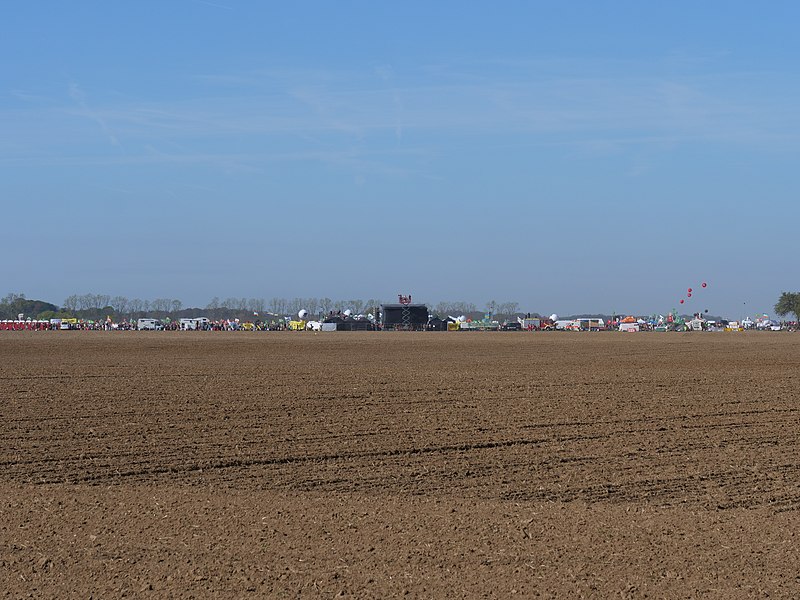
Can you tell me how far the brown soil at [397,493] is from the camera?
8.80 meters

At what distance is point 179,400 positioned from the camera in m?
22.7

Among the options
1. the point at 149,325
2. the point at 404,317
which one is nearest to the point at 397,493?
the point at 404,317

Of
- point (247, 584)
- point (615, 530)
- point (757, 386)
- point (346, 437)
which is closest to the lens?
point (247, 584)

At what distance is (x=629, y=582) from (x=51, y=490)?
22.4 feet

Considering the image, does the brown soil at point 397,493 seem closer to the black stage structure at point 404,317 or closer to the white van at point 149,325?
the black stage structure at point 404,317

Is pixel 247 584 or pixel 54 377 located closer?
pixel 247 584

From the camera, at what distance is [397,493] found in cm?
1242

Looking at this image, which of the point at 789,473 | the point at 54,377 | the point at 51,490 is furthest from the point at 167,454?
the point at 54,377

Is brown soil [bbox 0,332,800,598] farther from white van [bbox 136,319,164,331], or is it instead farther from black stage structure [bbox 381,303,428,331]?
white van [bbox 136,319,164,331]

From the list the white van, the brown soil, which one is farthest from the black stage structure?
the brown soil

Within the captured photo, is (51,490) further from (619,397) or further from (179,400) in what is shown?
(619,397)

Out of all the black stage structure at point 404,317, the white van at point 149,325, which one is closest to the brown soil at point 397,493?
the black stage structure at point 404,317

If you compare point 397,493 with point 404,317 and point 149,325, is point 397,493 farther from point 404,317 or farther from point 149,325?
point 149,325

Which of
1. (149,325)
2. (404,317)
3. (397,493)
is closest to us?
(397,493)
